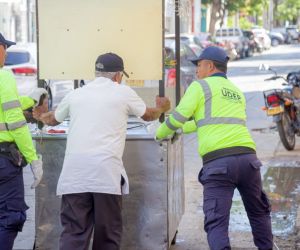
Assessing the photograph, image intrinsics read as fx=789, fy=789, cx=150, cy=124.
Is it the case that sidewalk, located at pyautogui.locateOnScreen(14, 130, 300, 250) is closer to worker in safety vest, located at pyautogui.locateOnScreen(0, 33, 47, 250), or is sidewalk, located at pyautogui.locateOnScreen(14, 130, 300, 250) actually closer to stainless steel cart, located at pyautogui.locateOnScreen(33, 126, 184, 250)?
stainless steel cart, located at pyautogui.locateOnScreen(33, 126, 184, 250)

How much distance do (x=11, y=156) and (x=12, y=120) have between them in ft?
0.86

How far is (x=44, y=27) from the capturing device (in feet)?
20.9

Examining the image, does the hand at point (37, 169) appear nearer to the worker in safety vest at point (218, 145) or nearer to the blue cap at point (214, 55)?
the worker in safety vest at point (218, 145)

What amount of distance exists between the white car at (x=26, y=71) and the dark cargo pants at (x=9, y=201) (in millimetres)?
11534

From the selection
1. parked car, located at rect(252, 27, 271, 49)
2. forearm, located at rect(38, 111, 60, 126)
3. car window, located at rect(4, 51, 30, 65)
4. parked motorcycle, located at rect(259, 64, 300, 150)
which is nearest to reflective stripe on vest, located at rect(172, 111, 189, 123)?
forearm, located at rect(38, 111, 60, 126)

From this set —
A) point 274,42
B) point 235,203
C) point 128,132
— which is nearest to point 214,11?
point 274,42

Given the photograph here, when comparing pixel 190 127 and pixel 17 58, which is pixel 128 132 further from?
pixel 17 58

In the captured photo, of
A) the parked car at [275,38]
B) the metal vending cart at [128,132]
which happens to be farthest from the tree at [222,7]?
the metal vending cart at [128,132]

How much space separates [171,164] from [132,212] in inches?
19.1

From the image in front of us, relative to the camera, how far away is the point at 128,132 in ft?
20.2

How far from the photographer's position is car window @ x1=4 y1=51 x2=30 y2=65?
62.5ft

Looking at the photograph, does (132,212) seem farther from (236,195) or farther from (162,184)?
(236,195)

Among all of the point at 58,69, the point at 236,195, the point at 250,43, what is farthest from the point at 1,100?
the point at 250,43

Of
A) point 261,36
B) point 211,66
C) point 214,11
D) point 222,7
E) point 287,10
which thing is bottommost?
point 211,66
